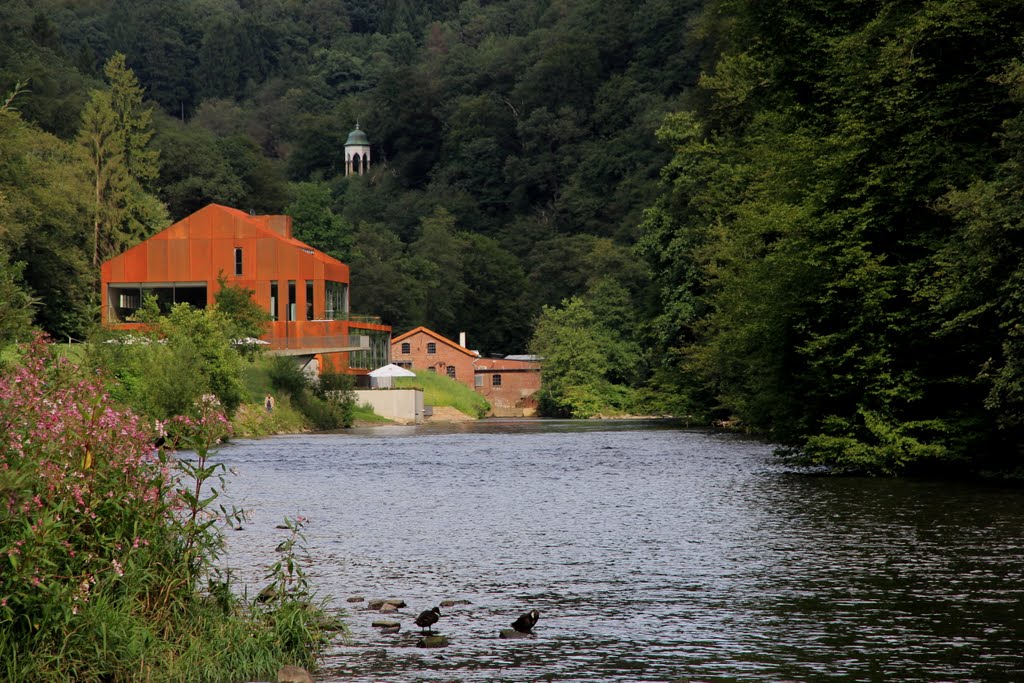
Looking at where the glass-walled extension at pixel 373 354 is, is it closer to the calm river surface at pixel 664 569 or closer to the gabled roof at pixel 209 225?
the gabled roof at pixel 209 225

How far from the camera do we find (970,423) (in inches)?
1284

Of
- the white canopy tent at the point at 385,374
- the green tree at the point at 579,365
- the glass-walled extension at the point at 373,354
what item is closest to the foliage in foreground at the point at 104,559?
the glass-walled extension at the point at 373,354

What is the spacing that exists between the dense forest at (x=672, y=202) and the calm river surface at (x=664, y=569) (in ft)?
10.6

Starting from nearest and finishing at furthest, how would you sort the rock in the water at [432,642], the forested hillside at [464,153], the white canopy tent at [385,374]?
the rock in the water at [432,642] < the white canopy tent at [385,374] < the forested hillside at [464,153]

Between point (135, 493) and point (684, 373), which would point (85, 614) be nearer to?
point (135, 493)

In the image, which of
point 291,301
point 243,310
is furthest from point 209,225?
point 243,310

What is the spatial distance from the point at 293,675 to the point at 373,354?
85896mm

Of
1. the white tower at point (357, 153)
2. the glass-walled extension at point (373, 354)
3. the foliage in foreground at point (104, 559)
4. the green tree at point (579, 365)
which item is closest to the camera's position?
the foliage in foreground at point (104, 559)

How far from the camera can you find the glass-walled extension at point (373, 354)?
9438cm

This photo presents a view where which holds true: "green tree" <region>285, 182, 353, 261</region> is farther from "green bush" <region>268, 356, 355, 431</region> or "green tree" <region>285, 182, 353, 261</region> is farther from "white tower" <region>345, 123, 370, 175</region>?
"green bush" <region>268, 356, 355, 431</region>

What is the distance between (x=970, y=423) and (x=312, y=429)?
4308 centimetres

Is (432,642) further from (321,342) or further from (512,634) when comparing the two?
(321,342)

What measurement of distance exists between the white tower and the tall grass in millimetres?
66510

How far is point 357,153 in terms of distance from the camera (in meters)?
171
